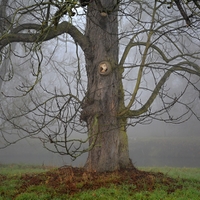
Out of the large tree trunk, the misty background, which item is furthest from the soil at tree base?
the misty background

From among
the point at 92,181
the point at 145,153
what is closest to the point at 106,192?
the point at 92,181

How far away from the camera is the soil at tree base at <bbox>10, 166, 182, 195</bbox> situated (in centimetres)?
606

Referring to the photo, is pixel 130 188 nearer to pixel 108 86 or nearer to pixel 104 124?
pixel 104 124

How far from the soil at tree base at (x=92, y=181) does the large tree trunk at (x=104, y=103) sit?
384 mm

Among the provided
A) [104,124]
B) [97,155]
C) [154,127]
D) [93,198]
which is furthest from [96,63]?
[154,127]

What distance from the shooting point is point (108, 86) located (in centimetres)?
737

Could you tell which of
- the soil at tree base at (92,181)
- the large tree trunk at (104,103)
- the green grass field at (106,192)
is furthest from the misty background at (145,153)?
the green grass field at (106,192)

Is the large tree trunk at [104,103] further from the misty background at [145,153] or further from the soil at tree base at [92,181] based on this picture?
the misty background at [145,153]

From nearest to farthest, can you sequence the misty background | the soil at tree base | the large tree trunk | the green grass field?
the green grass field
the soil at tree base
the large tree trunk
the misty background

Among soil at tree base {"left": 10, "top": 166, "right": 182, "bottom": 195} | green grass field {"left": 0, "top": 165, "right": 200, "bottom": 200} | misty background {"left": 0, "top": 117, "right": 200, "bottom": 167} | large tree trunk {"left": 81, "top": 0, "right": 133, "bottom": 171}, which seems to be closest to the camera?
green grass field {"left": 0, "top": 165, "right": 200, "bottom": 200}

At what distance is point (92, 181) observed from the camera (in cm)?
629

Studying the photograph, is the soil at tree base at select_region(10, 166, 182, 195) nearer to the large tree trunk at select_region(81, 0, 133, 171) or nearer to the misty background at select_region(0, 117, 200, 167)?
the large tree trunk at select_region(81, 0, 133, 171)

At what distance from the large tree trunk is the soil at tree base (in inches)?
15.1

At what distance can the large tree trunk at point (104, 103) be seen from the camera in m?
7.16
